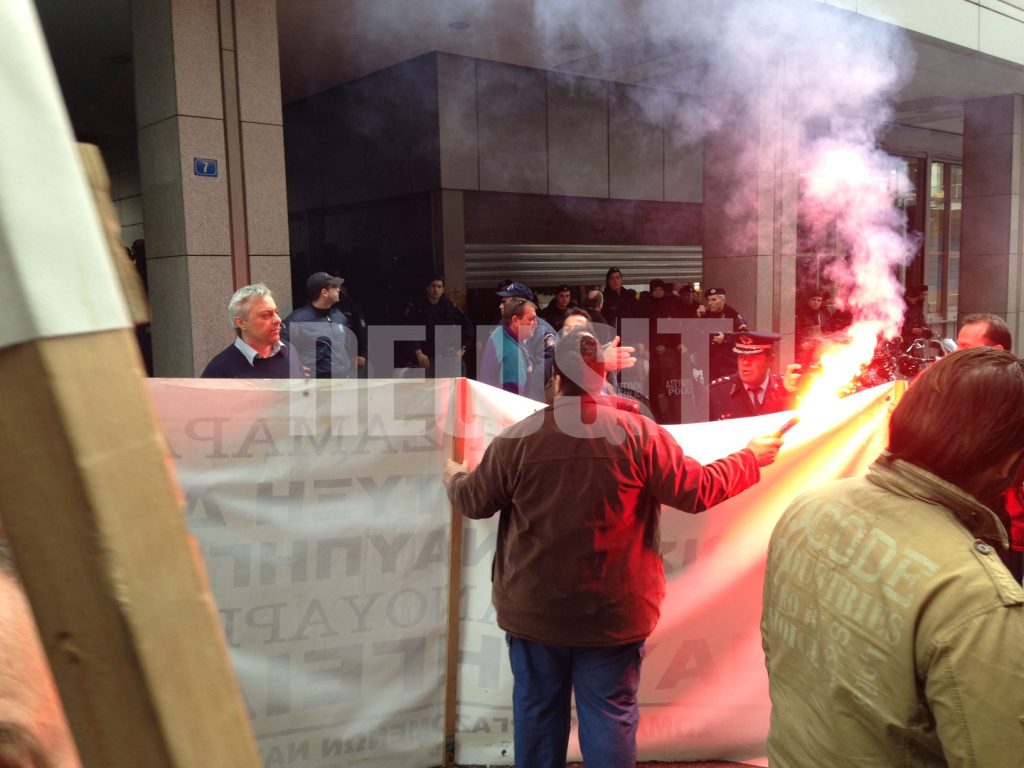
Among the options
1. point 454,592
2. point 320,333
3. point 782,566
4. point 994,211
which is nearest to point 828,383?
point 454,592

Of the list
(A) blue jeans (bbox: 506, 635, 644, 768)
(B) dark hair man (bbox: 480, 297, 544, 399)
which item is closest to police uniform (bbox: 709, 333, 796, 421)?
(A) blue jeans (bbox: 506, 635, 644, 768)

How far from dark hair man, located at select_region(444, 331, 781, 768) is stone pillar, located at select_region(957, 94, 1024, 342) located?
53.8 feet

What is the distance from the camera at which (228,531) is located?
136 inches

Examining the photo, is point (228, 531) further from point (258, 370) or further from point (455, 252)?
point (455, 252)

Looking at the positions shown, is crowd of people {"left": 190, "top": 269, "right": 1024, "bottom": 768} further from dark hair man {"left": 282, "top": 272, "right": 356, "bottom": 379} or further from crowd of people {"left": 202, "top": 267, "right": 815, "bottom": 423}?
dark hair man {"left": 282, "top": 272, "right": 356, "bottom": 379}

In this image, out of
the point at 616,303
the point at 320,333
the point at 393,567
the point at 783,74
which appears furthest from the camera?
the point at 616,303

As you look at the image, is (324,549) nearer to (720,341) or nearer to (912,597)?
(912,597)

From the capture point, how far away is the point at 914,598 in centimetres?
155

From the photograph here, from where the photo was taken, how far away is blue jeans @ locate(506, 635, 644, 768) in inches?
120

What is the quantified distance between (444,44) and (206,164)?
5.83m

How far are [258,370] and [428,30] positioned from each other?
7.45m

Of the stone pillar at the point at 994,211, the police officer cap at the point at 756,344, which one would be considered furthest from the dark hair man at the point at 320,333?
the stone pillar at the point at 994,211

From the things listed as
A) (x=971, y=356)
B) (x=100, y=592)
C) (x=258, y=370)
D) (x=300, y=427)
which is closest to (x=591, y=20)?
(x=258, y=370)

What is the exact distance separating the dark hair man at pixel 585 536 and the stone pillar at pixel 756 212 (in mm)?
9843
